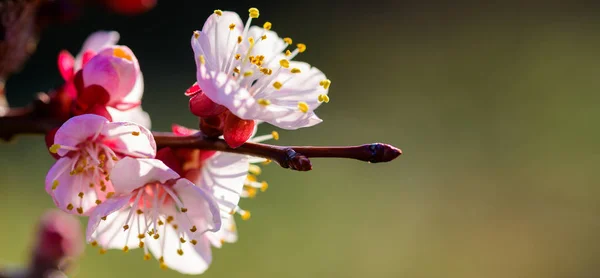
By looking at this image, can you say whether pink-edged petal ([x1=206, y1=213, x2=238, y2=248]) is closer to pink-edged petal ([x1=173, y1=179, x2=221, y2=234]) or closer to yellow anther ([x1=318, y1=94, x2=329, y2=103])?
pink-edged petal ([x1=173, y1=179, x2=221, y2=234])

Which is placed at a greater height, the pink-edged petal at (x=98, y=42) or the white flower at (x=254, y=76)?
the white flower at (x=254, y=76)

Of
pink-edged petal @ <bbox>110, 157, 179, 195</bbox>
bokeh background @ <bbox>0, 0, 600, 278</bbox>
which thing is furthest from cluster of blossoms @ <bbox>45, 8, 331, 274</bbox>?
bokeh background @ <bbox>0, 0, 600, 278</bbox>

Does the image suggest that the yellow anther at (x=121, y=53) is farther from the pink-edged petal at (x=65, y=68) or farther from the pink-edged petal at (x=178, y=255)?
the pink-edged petal at (x=178, y=255)

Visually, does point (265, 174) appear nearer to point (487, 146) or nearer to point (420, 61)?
point (487, 146)

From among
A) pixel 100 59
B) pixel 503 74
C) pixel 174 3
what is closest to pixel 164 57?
pixel 174 3

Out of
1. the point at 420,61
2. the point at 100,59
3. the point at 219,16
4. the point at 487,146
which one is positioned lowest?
the point at 100,59

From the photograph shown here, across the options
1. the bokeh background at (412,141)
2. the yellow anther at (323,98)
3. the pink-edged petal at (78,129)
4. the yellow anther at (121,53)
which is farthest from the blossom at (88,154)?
the bokeh background at (412,141)

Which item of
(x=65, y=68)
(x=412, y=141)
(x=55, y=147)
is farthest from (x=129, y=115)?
(x=412, y=141)
